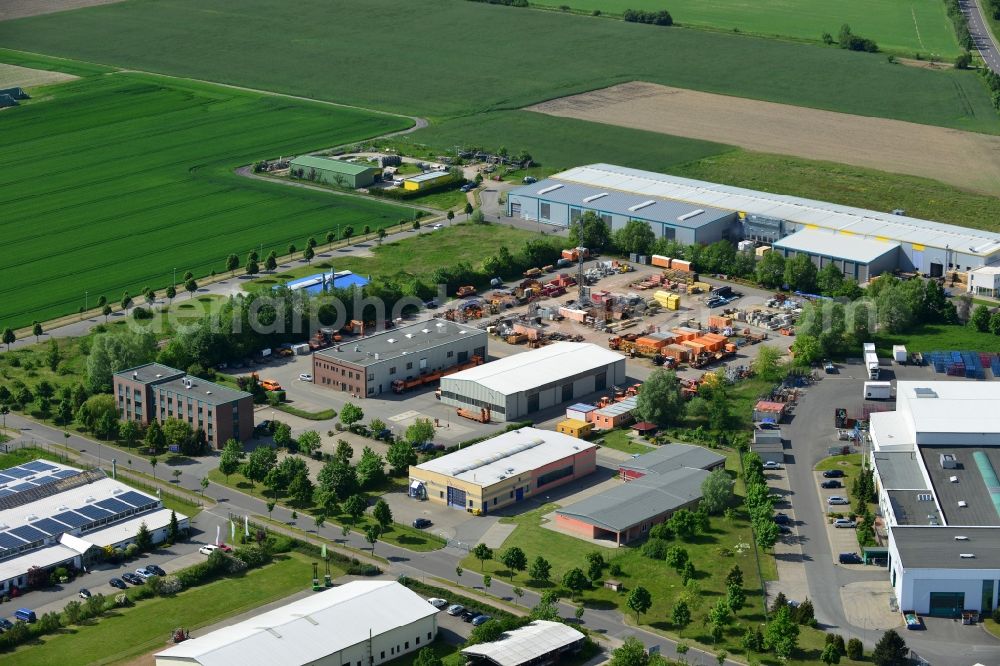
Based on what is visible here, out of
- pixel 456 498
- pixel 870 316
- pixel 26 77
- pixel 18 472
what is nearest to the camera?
pixel 456 498

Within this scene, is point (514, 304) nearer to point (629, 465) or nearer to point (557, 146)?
point (629, 465)

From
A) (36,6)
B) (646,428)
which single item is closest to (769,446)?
(646,428)

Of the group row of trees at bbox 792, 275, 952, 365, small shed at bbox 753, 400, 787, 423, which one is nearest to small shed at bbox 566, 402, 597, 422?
small shed at bbox 753, 400, 787, 423

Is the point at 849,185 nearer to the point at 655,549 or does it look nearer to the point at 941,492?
the point at 941,492

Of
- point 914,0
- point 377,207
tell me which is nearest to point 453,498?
point 377,207

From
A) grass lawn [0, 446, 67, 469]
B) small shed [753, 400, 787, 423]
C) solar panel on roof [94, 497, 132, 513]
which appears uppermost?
small shed [753, 400, 787, 423]

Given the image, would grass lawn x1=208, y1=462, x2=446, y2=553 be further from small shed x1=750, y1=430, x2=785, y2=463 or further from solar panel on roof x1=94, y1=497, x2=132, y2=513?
small shed x1=750, y1=430, x2=785, y2=463
